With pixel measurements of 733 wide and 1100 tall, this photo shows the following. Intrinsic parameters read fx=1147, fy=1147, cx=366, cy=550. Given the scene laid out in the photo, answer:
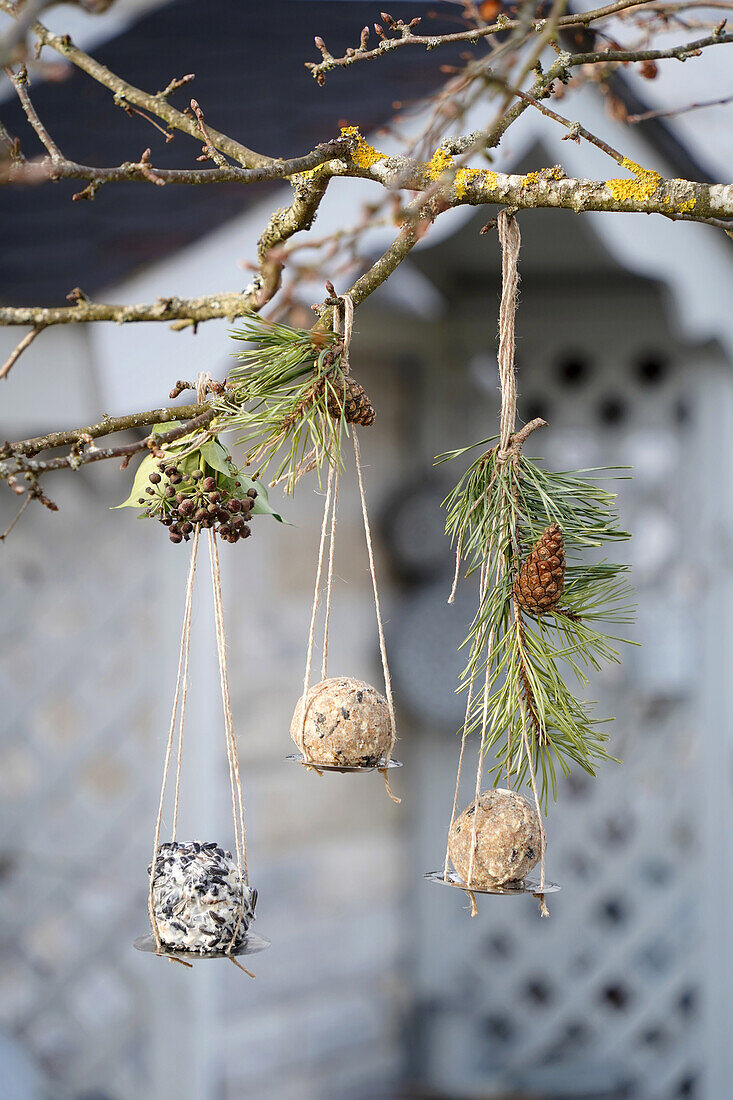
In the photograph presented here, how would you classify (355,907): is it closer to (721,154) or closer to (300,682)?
(300,682)

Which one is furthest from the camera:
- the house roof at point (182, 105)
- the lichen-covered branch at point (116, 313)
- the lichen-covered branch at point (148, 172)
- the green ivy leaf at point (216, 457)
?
the house roof at point (182, 105)

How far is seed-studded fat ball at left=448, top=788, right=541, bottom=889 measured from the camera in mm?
828

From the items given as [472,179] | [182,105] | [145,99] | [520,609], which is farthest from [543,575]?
[182,105]

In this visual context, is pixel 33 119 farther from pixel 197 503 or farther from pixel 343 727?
pixel 343 727

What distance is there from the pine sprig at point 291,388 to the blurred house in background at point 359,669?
3.47 feet

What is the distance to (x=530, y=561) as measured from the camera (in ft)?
2.55

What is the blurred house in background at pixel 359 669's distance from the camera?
206 cm

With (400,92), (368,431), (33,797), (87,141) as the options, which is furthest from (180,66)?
(33,797)

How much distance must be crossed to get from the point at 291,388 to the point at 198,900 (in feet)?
1.27

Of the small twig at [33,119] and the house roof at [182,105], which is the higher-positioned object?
the house roof at [182,105]

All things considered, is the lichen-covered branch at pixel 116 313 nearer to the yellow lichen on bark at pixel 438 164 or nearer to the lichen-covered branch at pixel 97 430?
the lichen-covered branch at pixel 97 430

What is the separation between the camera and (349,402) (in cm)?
80

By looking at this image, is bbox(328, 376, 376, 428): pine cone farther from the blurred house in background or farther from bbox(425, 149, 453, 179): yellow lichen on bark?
the blurred house in background

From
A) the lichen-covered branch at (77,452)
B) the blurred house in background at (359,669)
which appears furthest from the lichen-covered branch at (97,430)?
the blurred house in background at (359,669)
